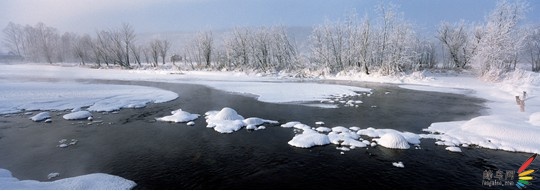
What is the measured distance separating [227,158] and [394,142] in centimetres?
690

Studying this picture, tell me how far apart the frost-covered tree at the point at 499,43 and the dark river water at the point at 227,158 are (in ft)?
95.4

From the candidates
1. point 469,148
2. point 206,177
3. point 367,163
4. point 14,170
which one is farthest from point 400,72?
point 14,170

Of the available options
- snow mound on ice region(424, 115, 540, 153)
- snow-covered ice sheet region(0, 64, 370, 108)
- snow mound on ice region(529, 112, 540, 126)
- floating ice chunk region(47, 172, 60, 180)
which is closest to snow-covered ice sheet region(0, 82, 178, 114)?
snow-covered ice sheet region(0, 64, 370, 108)

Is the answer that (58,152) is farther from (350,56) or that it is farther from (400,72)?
(350,56)

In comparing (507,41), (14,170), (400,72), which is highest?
(507,41)

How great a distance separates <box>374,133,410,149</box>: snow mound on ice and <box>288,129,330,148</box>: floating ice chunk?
7.64 ft

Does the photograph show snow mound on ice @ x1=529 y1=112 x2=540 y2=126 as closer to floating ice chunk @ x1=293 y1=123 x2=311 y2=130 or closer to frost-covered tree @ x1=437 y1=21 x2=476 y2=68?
floating ice chunk @ x1=293 y1=123 x2=311 y2=130

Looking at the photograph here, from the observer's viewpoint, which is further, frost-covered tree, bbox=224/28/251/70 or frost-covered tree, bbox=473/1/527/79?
frost-covered tree, bbox=224/28/251/70

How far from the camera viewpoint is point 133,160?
11164 millimetres

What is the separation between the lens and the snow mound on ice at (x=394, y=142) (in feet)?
40.9

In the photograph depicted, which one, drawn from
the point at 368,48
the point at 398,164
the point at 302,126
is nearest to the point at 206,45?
the point at 368,48

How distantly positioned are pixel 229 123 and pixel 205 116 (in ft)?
9.60

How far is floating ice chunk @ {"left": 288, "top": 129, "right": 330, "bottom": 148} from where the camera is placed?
1293 cm

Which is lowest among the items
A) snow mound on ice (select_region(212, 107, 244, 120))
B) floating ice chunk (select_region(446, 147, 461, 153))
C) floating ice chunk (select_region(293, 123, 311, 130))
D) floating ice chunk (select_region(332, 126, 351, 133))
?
floating ice chunk (select_region(446, 147, 461, 153))
